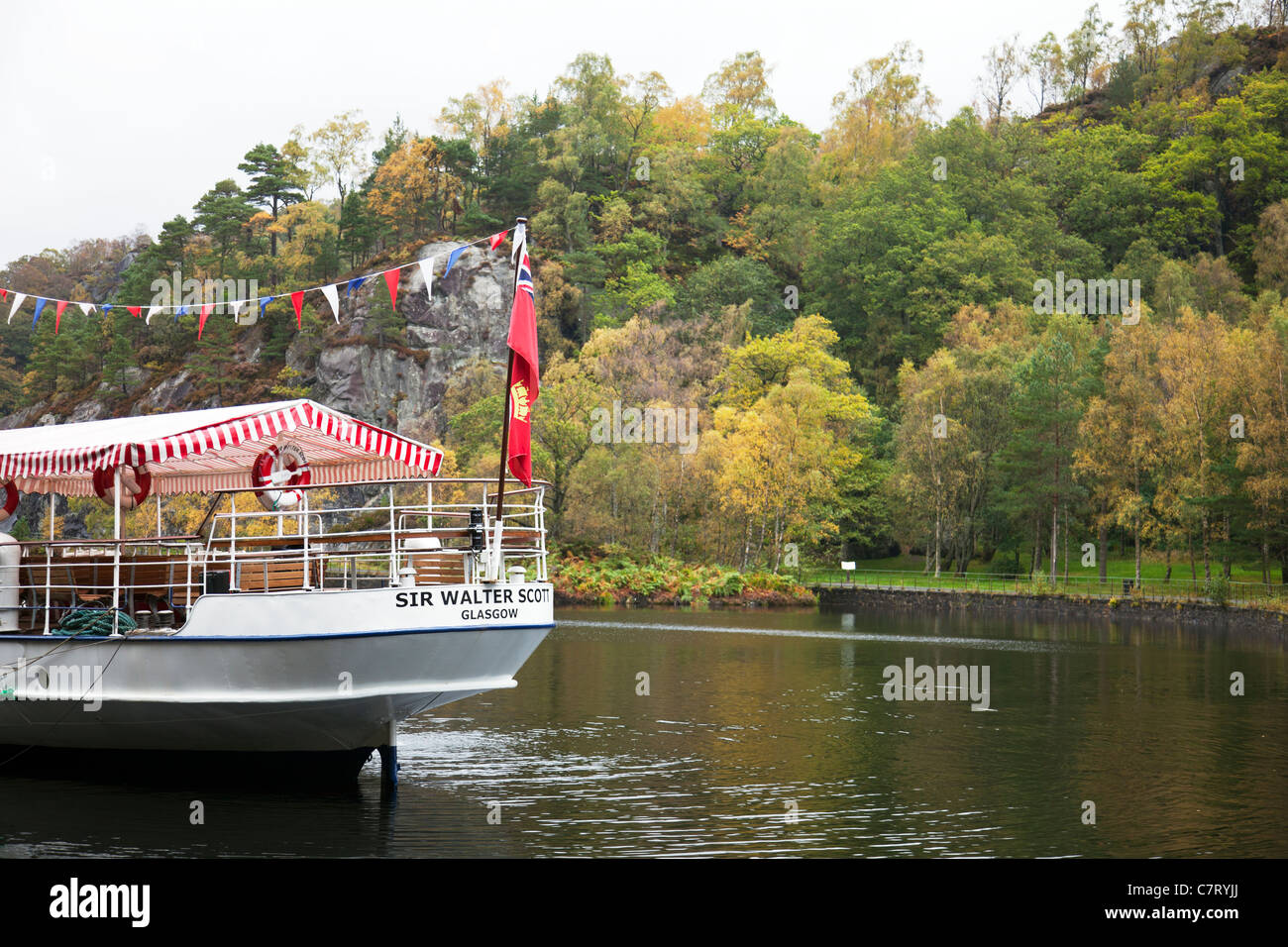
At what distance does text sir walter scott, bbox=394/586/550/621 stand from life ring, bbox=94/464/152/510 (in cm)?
561

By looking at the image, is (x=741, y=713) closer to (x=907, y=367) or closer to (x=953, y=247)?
(x=907, y=367)

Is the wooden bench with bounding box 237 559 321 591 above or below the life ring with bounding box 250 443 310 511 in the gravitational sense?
below

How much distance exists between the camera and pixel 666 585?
217ft

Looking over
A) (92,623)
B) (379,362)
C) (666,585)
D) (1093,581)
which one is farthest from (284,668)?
(379,362)

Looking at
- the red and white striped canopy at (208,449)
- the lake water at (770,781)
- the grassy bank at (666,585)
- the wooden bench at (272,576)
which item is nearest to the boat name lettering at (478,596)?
the wooden bench at (272,576)

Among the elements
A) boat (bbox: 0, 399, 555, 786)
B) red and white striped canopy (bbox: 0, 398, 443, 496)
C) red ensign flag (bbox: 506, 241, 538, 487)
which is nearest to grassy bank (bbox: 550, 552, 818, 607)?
red and white striped canopy (bbox: 0, 398, 443, 496)

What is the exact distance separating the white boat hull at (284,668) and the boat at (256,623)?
25 millimetres

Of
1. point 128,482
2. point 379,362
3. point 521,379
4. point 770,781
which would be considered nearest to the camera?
point 521,379

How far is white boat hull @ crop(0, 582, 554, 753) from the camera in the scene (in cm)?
1608

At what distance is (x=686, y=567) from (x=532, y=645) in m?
51.4

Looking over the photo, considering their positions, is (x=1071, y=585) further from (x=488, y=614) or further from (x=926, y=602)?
(x=488, y=614)

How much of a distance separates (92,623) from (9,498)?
14.3ft

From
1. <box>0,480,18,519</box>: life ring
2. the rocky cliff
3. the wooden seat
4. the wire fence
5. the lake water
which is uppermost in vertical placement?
the rocky cliff

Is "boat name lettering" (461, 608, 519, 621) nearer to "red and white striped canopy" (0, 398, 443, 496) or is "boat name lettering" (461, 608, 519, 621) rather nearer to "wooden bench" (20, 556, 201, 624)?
"red and white striped canopy" (0, 398, 443, 496)
